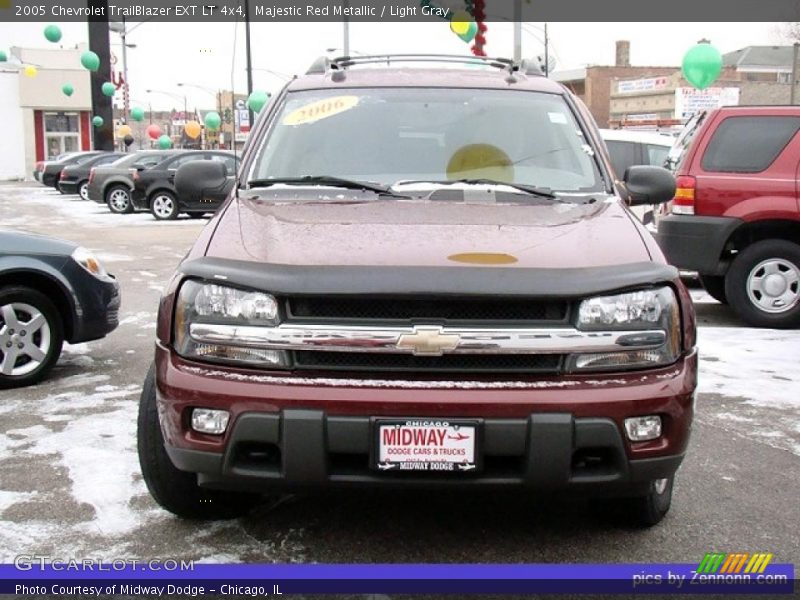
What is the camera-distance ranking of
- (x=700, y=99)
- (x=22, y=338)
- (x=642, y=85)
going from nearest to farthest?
1. (x=22, y=338)
2. (x=700, y=99)
3. (x=642, y=85)

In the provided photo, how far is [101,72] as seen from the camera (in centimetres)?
3156

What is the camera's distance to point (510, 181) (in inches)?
158

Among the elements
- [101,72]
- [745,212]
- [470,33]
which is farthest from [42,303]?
[101,72]

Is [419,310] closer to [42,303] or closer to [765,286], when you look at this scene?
[42,303]

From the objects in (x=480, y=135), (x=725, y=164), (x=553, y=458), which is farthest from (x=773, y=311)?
(x=553, y=458)

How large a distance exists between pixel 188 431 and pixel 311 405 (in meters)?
0.46

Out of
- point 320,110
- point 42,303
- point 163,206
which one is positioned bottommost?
point 163,206

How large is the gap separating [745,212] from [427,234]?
5.44 metres

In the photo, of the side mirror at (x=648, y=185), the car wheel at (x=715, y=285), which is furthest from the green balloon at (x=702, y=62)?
the side mirror at (x=648, y=185)

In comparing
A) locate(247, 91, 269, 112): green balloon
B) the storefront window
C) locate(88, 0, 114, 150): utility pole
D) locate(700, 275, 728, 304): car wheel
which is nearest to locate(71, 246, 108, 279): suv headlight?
locate(700, 275, 728, 304): car wheel

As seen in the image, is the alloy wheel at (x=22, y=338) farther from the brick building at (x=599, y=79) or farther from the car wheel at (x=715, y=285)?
the brick building at (x=599, y=79)

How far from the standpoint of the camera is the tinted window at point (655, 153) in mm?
13172

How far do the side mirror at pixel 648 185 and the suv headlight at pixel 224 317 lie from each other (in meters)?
2.04

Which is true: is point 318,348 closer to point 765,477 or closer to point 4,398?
point 765,477
